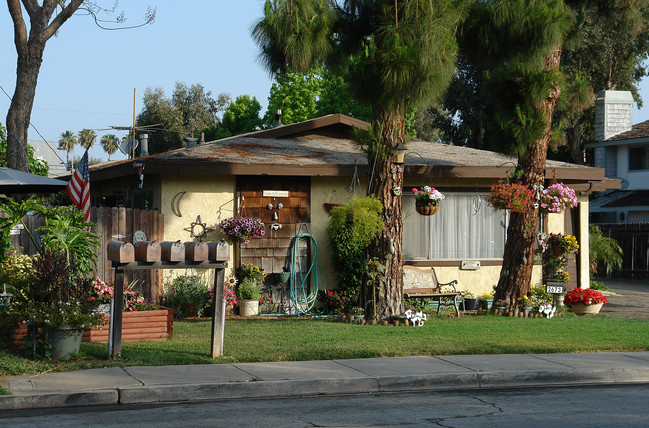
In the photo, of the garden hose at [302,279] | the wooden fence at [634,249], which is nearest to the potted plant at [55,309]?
the garden hose at [302,279]

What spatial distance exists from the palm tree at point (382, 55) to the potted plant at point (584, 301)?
176 inches

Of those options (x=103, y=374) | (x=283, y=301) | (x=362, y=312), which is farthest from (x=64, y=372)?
Result: (x=283, y=301)

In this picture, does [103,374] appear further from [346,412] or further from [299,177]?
[299,177]

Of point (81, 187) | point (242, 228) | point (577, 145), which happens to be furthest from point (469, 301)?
point (577, 145)

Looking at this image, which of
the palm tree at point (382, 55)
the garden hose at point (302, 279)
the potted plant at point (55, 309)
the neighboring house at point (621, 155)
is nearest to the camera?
the potted plant at point (55, 309)

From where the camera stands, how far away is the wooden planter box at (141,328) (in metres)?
11.3

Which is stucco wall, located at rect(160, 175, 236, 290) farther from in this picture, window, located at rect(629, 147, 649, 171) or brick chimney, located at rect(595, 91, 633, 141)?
window, located at rect(629, 147, 649, 171)

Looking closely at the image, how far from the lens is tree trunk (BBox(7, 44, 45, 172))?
17391mm

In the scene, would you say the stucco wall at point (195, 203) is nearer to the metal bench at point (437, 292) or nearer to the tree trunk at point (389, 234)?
the tree trunk at point (389, 234)

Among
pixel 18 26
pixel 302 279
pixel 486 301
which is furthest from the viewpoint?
pixel 18 26

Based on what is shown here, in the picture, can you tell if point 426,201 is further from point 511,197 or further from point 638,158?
point 638,158

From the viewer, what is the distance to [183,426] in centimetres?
709

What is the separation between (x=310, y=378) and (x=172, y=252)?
8.16ft

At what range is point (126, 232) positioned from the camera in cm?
1425
